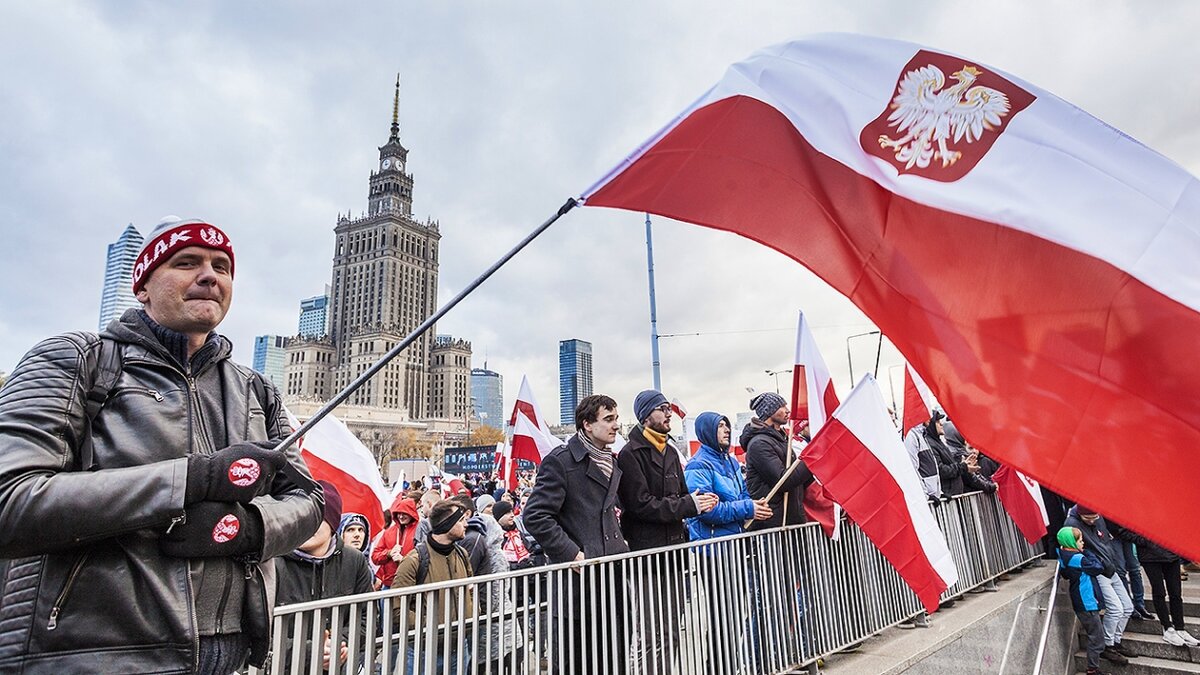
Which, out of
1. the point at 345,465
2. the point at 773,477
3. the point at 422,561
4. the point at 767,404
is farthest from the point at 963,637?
the point at 345,465

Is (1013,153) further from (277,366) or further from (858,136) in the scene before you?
(277,366)

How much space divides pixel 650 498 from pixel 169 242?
3727mm

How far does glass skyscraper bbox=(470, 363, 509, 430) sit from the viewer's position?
17012 centimetres

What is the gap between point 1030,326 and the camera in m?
2.50

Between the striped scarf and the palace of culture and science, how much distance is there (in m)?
107

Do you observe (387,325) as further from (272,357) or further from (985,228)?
(985,228)

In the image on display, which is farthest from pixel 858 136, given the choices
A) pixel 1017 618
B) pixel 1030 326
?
pixel 1017 618

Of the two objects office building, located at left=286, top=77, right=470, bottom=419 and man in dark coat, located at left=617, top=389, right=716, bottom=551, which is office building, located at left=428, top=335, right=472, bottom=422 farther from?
man in dark coat, located at left=617, top=389, right=716, bottom=551

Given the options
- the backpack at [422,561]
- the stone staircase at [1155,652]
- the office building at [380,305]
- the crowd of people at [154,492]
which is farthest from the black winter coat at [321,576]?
the office building at [380,305]

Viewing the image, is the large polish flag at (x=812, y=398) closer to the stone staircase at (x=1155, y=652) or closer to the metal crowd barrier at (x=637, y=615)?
the metal crowd barrier at (x=637, y=615)

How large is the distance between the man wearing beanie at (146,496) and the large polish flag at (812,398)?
519 cm

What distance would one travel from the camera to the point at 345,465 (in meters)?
7.85

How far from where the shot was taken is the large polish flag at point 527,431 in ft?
39.3

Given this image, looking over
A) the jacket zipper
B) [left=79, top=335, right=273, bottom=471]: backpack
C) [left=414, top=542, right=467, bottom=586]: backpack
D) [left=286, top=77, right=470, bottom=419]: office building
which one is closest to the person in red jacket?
[left=414, top=542, right=467, bottom=586]: backpack
